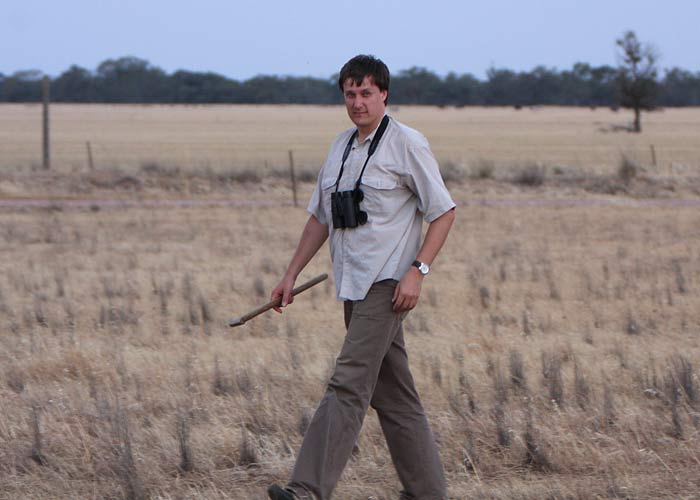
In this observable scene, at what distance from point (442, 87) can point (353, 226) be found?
108 metres

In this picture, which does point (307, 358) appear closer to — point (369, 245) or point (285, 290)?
point (285, 290)

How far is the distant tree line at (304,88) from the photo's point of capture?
100 m

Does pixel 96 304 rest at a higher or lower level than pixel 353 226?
lower

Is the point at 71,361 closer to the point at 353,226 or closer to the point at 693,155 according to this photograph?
the point at 353,226

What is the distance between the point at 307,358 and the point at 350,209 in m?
3.36

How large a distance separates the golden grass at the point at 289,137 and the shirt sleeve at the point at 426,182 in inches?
887

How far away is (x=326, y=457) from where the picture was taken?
439cm

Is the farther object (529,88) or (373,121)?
(529,88)

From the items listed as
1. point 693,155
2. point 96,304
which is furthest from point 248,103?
point 96,304

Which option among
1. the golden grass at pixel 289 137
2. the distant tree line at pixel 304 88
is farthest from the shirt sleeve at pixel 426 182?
the distant tree line at pixel 304 88

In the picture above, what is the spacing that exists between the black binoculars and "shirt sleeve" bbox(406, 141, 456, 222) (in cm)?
21

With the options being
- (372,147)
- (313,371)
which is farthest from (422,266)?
(313,371)

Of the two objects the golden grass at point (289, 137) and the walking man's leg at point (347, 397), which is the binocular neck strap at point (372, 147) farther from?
the golden grass at point (289, 137)

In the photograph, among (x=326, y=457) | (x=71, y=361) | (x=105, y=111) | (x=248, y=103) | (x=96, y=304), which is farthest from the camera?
(x=248, y=103)
